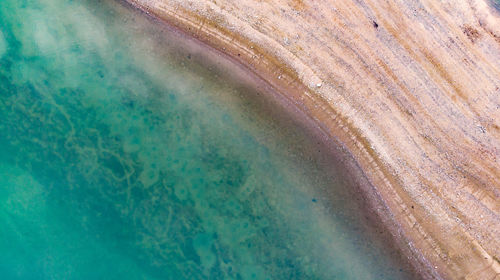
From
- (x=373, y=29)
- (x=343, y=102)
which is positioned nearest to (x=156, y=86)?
(x=343, y=102)

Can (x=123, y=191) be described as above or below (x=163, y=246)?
above

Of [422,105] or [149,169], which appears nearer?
[422,105]

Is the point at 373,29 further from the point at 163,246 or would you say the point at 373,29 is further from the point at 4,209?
the point at 4,209

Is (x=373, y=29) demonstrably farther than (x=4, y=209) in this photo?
No

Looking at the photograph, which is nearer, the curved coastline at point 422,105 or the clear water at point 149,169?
the curved coastline at point 422,105

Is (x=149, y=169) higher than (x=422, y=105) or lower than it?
higher
